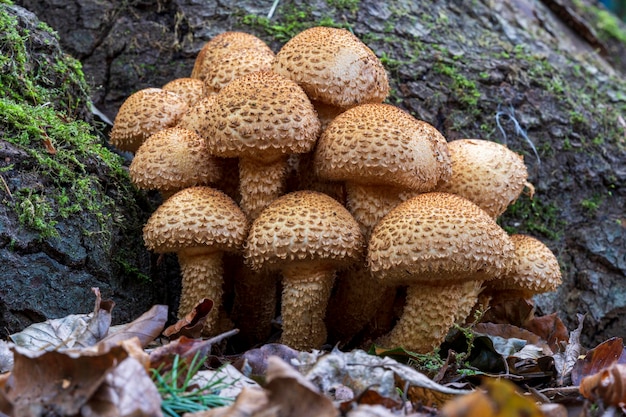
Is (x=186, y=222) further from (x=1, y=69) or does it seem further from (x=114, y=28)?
(x=114, y=28)

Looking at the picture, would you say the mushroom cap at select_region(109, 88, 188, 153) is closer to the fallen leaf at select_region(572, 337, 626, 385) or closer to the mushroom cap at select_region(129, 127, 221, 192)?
the mushroom cap at select_region(129, 127, 221, 192)

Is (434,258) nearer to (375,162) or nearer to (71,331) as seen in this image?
(375,162)

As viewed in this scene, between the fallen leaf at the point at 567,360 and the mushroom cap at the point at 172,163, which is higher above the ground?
the fallen leaf at the point at 567,360

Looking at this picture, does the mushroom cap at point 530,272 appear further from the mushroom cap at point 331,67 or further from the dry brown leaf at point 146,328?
the dry brown leaf at point 146,328

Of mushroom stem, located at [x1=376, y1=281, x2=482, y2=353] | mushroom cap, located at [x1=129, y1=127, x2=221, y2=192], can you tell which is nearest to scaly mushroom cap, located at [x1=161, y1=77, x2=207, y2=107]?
mushroom cap, located at [x1=129, y1=127, x2=221, y2=192]

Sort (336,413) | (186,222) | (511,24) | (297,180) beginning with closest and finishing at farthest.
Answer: (336,413) → (186,222) → (297,180) → (511,24)

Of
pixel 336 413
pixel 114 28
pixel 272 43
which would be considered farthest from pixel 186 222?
pixel 114 28

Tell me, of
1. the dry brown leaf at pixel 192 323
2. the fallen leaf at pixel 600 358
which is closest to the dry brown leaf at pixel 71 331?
the dry brown leaf at pixel 192 323
